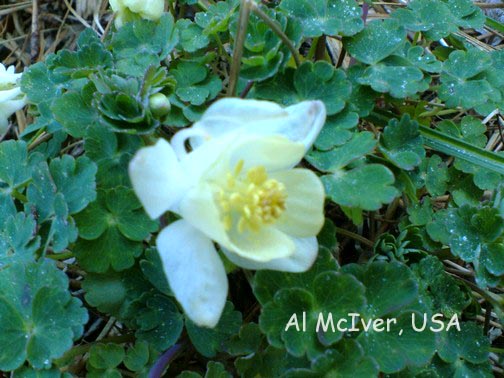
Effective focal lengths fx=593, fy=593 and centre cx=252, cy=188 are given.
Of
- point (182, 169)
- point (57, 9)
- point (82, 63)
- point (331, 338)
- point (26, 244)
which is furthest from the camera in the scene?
point (57, 9)

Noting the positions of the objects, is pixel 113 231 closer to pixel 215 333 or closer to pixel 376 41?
pixel 215 333

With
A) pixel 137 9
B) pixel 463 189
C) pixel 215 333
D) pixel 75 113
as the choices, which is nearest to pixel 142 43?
pixel 137 9

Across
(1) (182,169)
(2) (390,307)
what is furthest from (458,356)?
(1) (182,169)

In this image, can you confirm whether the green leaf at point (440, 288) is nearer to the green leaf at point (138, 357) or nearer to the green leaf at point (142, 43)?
the green leaf at point (138, 357)

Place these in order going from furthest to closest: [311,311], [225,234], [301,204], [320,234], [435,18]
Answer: [435,18], [320,234], [311,311], [301,204], [225,234]

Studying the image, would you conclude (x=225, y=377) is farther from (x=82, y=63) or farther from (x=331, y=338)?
(x=82, y=63)

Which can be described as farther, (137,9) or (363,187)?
(137,9)
